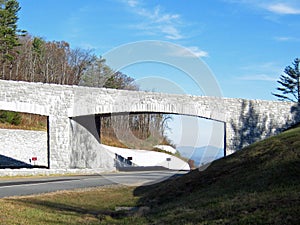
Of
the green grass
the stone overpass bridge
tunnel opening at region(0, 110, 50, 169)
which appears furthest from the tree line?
the green grass

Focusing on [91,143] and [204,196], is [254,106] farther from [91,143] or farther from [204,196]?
[204,196]

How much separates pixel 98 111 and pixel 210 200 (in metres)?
18.3

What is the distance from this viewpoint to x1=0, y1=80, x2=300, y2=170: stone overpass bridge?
25.4 meters

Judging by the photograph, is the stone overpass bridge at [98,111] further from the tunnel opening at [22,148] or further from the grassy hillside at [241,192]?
the grassy hillside at [241,192]

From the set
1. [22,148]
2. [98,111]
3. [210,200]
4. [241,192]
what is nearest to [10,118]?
[22,148]

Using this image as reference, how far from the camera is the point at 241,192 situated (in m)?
9.43

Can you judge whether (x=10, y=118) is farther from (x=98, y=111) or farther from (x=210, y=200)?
(x=210, y=200)

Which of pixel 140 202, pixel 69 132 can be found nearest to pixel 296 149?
pixel 140 202

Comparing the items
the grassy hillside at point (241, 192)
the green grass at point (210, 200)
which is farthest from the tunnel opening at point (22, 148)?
the grassy hillside at point (241, 192)

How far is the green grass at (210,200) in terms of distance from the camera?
7.61 metres

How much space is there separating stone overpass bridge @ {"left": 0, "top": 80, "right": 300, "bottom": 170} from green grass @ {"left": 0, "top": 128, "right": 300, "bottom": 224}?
11596mm

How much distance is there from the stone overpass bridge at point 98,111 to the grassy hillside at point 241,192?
12311mm

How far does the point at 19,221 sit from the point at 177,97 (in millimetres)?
21480

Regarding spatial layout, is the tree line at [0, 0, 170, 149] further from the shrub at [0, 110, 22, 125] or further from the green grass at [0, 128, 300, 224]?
the green grass at [0, 128, 300, 224]
